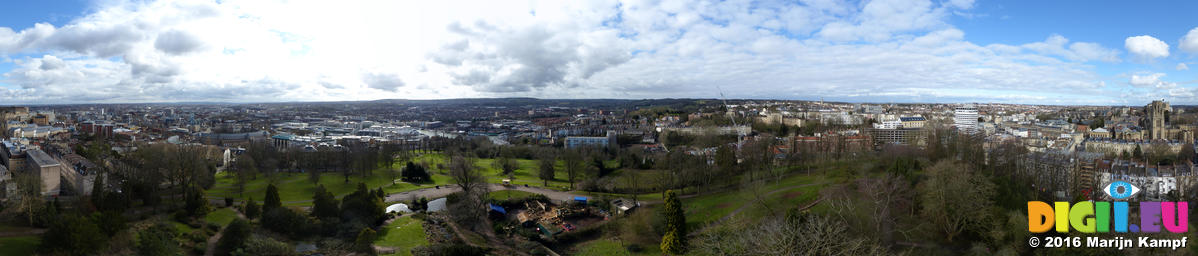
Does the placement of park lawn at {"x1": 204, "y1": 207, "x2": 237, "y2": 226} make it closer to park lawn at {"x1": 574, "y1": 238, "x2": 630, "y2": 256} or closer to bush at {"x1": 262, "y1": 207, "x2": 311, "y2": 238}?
bush at {"x1": 262, "y1": 207, "x2": 311, "y2": 238}

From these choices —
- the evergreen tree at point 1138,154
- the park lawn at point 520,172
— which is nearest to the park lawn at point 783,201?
the park lawn at point 520,172

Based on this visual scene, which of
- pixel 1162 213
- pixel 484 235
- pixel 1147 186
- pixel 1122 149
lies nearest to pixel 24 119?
pixel 484 235

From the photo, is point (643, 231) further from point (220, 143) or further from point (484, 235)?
point (220, 143)

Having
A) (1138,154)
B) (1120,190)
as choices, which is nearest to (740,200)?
(1120,190)
